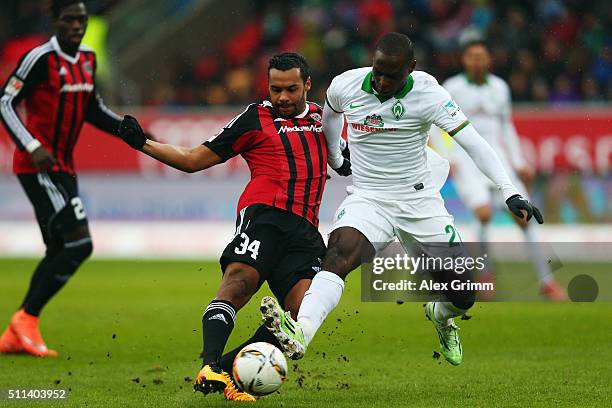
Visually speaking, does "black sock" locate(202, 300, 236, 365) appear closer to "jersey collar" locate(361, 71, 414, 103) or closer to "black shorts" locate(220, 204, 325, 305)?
"black shorts" locate(220, 204, 325, 305)

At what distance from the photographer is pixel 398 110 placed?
6535 mm

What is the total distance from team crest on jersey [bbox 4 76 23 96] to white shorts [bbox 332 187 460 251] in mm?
2803

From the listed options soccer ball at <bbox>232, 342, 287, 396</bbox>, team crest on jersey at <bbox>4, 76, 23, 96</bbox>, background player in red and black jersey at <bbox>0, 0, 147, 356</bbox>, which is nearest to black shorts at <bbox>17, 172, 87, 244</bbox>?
background player in red and black jersey at <bbox>0, 0, 147, 356</bbox>

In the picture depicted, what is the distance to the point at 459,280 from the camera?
6.95 metres

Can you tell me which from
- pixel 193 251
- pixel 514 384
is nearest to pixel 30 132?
pixel 514 384

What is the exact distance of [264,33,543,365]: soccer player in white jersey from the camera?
249 inches

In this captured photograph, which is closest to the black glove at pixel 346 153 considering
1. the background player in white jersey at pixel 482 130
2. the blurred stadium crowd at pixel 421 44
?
the background player in white jersey at pixel 482 130

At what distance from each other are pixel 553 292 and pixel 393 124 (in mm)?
5064

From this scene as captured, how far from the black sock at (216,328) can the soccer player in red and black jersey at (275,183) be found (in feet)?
0.43

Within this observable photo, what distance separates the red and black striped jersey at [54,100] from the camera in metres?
8.16

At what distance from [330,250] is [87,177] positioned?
35.8 ft

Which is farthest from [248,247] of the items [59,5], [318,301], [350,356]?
[59,5]

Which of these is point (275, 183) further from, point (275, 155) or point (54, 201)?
point (54, 201)

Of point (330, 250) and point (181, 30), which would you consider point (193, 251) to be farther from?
point (330, 250)
